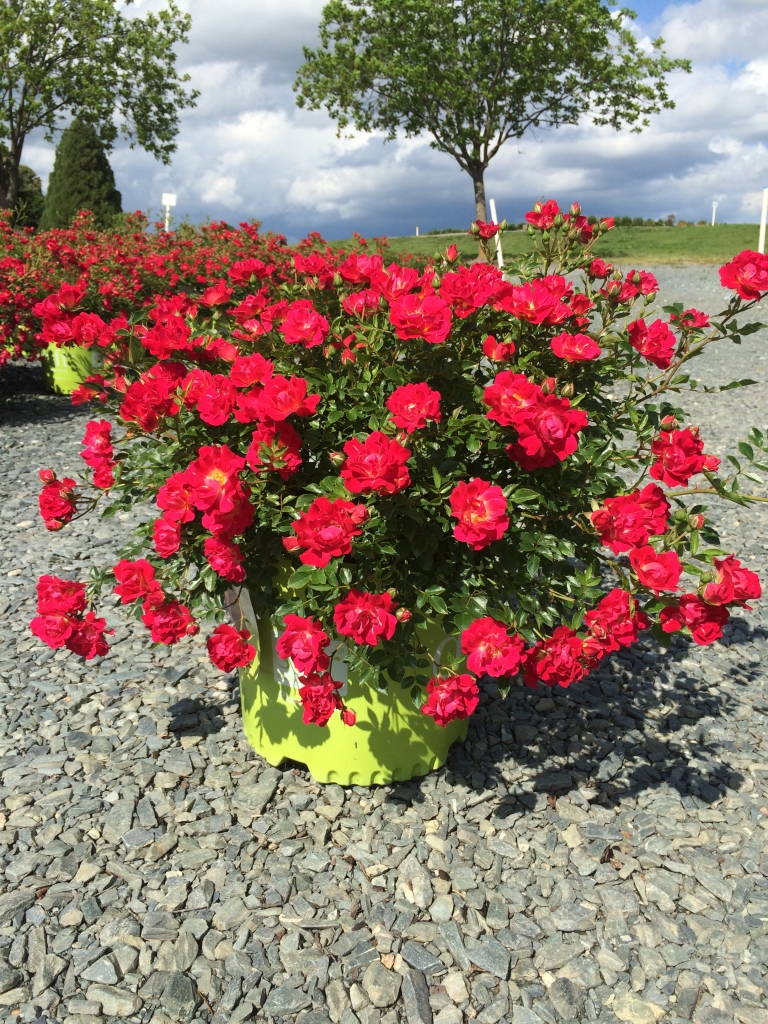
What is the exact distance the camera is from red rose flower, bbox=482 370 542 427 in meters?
1.75

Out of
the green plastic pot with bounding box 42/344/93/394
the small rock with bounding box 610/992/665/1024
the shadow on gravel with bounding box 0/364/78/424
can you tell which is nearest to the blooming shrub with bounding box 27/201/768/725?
the small rock with bounding box 610/992/665/1024

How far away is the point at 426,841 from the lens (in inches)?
88.6

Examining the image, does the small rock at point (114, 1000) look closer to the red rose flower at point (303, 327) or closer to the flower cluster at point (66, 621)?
the flower cluster at point (66, 621)

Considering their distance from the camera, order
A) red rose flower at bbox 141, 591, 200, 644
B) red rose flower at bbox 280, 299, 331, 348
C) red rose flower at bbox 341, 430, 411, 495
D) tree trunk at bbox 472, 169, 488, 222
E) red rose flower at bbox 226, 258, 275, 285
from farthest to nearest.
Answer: tree trunk at bbox 472, 169, 488, 222, red rose flower at bbox 226, 258, 275, 285, red rose flower at bbox 141, 591, 200, 644, red rose flower at bbox 280, 299, 331, 348, red rose flower at bbox 341, 430, 411, 495

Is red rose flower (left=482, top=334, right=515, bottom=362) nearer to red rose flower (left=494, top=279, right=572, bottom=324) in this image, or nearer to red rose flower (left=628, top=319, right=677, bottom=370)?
red rose flower (left=494, top=279, right=572, bottom=324)

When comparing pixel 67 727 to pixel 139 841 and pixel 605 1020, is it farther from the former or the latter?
pixel 605 1020

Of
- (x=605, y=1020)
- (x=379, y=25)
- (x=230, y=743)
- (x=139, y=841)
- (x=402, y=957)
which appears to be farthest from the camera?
(x=379, y=25)

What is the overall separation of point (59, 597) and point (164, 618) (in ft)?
1.03

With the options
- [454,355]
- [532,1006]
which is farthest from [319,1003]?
[454,355]

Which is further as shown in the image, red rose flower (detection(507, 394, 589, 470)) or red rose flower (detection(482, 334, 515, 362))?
red rose flower (detection(482, 334, 515, 362))

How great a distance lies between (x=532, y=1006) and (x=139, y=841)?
113 centimetres

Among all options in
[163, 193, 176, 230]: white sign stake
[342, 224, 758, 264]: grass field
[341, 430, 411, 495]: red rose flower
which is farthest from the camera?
[342, 224, 758, 264]: grass field

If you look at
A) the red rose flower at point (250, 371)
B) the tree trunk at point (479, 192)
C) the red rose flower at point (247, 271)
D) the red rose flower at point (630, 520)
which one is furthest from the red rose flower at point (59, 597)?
the tree trunk at point (479, 192)

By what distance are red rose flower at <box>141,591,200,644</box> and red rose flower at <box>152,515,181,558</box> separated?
203mm
